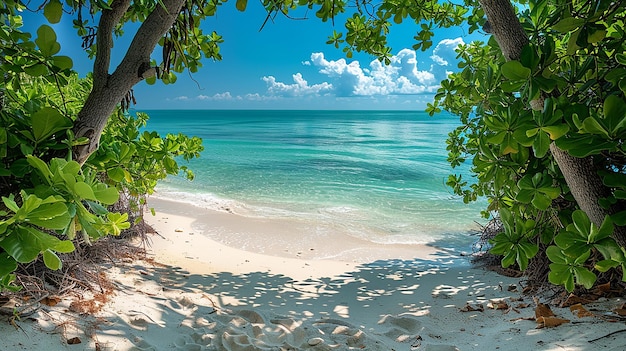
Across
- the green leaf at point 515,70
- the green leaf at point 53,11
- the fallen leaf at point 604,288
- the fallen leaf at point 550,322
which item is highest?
the green leaf at point 53,11

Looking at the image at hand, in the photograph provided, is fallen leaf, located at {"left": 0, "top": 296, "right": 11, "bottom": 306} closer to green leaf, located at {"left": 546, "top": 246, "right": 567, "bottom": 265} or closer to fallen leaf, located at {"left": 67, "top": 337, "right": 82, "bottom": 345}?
fallen leaf, located at {"left": 67, "top": 337, "right": 82, "bottom": 345}

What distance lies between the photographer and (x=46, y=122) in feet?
5.58

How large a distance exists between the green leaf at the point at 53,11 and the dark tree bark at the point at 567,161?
1.82 metres

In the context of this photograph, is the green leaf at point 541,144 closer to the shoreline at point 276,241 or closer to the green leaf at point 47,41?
the green leaf at point 47,41

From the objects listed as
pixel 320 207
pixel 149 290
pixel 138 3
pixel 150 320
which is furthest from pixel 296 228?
pixel 138 3

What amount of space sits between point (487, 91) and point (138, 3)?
7.51 feet

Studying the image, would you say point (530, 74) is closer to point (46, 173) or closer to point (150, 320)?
point (46, 173)

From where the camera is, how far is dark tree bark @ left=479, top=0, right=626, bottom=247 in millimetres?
1872

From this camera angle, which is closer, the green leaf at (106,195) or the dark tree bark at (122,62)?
the green leaf at (106,195)

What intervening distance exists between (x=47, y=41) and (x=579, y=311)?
323 cm

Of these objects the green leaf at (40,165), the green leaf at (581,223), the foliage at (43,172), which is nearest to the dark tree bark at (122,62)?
the foliage at (43,172)

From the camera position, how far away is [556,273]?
6.03 feet

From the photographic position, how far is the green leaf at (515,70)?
5.20ft

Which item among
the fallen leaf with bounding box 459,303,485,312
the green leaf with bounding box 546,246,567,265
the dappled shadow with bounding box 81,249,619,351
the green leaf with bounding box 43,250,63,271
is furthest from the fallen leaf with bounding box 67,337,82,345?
the fallen leaf with bounding box 459,303,485,312
